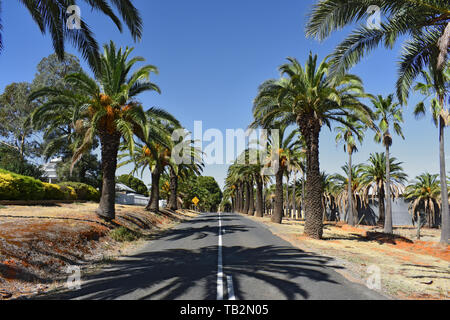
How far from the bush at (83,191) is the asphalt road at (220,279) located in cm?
1915

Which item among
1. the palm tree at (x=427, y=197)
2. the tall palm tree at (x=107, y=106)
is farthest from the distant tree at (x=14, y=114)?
the palm tree at (x=427, y=197)

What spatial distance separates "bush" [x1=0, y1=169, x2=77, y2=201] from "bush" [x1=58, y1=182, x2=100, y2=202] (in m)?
4.36

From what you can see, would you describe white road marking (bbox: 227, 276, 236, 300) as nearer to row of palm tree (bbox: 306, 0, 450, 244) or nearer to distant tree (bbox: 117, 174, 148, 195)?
row of palm tree (bbox: 306, 0, 450, 244)

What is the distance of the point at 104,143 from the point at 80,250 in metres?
7.00

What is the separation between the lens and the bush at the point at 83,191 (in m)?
26.6

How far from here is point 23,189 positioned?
18.2 meters

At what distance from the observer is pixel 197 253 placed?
34.5 ft

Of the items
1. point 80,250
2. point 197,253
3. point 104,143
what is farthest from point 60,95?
point 197,253

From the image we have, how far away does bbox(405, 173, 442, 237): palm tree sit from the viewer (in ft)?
128

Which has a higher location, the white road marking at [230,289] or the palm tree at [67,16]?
the palm tree at [67,16]

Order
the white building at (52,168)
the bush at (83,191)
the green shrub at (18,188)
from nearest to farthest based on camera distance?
the green shrub at (18,188) < the bush at (83,191) < the white building at (52,168)

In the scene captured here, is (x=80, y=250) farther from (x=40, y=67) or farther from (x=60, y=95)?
(x=40, y=67)

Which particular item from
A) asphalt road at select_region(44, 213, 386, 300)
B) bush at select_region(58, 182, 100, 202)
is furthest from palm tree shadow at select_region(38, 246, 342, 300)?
bush at select_region(58, 182, 100, 202)

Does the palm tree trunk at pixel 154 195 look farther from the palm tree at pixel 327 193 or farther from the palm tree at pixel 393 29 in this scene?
the palm tree at pixel 327 193
